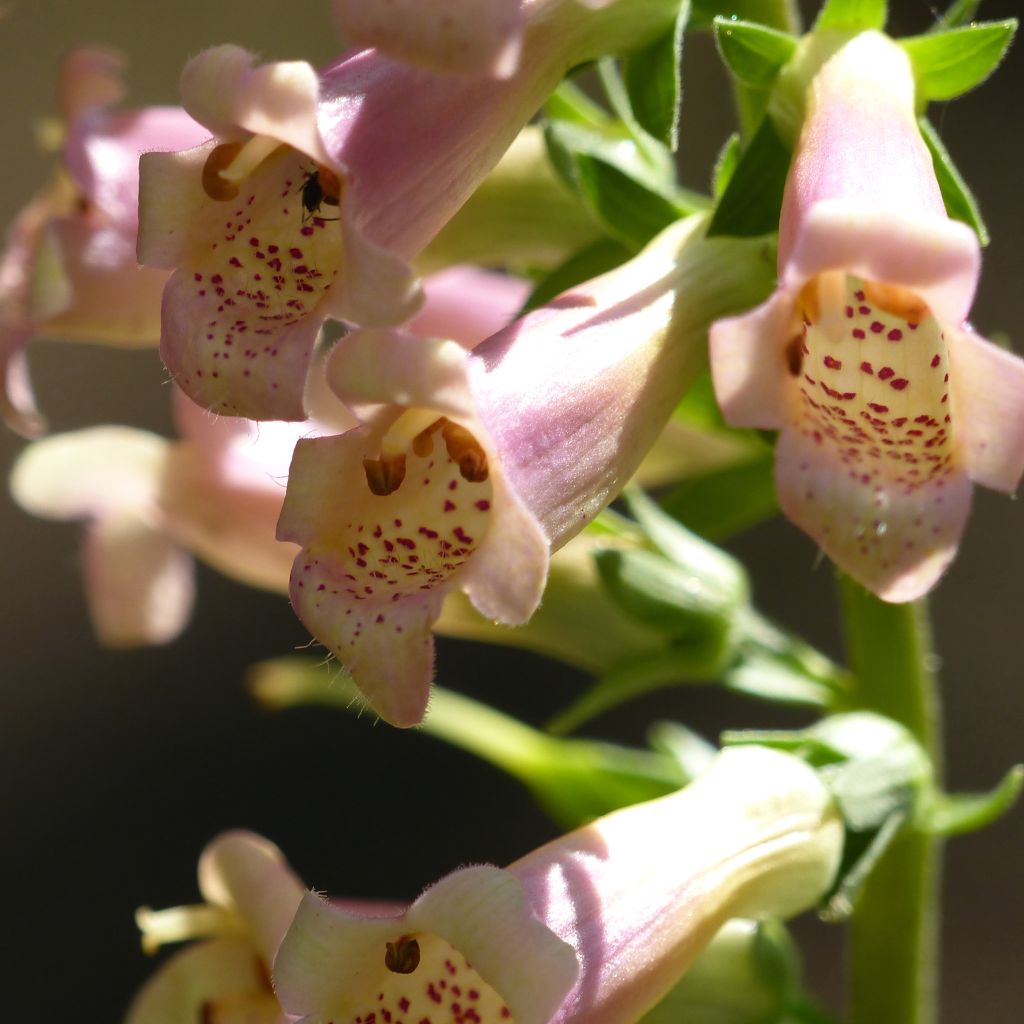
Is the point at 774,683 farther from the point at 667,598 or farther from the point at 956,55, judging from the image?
the point at 956,55

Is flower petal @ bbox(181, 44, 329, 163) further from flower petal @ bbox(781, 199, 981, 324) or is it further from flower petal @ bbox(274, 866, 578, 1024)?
flower petal @ bbox(274, 866, 578, 1024)

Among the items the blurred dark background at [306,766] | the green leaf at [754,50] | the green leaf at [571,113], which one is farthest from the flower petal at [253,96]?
the blurred dark background at [306,766]

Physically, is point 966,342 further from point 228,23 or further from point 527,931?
point 228,23

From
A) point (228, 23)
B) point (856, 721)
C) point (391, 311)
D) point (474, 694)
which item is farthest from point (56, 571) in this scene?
point (391, 311)

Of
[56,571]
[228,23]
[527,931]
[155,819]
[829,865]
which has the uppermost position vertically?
[527,931]

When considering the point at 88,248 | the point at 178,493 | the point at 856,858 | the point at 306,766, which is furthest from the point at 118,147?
the point at 306,766

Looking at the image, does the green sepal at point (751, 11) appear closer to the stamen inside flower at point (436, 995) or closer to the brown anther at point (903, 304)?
the brown anther at point (903, 304)
